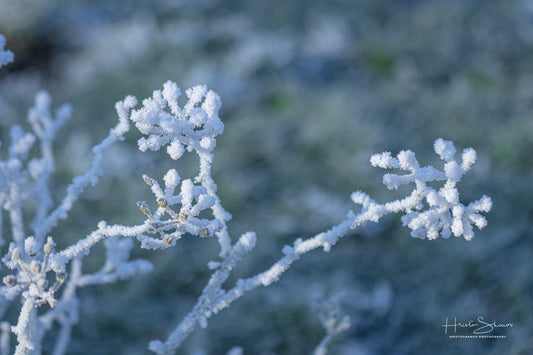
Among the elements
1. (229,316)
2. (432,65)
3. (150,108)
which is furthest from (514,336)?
(432,65)

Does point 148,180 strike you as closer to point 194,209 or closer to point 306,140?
point 194,209

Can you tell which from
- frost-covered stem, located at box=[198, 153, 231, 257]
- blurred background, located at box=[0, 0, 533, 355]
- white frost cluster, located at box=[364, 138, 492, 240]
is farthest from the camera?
blurred background, located at box=[0, 0, 533, 355]

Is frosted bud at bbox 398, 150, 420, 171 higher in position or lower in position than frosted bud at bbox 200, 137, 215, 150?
lower

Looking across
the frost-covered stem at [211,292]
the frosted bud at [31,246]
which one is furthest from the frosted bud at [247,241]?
the frosted bud at [31,246]

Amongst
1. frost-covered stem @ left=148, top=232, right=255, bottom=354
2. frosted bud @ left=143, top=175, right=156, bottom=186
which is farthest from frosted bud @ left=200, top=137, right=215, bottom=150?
frost-covered stem @ left=148, top=232, right=255, bottom=354

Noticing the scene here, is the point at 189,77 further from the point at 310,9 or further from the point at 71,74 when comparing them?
the point at 310,9

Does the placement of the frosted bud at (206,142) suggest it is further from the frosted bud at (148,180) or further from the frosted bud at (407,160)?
the frosted bud at (407,160)

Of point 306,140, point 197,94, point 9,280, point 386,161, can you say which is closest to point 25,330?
point 9,280

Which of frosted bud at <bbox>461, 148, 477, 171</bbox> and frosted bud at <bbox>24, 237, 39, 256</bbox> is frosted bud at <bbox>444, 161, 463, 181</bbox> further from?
frosted bud at <bbox>24, 237, 39, 256</bbox>
